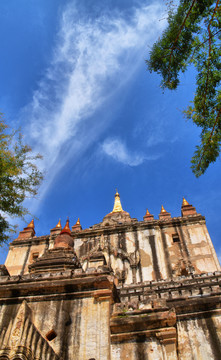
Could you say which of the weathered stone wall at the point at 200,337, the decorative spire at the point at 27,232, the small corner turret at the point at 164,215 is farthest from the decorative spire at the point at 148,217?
the weathered stone wall at the point at 200,337

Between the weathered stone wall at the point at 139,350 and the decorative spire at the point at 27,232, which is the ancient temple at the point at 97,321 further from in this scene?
the decorative spire at the point at 27,232

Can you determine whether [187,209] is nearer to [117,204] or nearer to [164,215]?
[164,215]

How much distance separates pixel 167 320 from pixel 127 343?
1058 mm

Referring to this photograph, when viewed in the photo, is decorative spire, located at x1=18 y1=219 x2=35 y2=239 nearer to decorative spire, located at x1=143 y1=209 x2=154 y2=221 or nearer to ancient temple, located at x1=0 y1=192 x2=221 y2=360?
decorative spire, located at x1=143 y1=209 x2=154 y2=221

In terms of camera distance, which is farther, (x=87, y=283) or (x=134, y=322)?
(x=87, y=283)

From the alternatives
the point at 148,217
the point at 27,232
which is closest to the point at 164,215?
the point at 148,217

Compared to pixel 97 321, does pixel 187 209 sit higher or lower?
higher

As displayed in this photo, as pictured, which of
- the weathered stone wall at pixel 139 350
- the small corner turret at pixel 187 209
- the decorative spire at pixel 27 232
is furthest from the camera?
the decorative spire at pixel 27 232

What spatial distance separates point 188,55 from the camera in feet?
27.1

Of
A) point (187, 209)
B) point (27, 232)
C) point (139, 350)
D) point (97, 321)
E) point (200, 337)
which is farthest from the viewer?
point (27, 232)

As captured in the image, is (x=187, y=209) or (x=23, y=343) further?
(x=187, y=209)

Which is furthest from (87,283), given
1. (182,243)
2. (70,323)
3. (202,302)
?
(182,243)

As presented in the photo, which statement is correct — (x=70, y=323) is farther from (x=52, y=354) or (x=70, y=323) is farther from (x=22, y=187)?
(x=22, y=187)

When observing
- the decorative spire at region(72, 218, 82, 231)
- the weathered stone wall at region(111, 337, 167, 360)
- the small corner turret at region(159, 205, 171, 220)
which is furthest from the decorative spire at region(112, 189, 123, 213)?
the weathered stone wall at region(111, 337, 167, 360)
